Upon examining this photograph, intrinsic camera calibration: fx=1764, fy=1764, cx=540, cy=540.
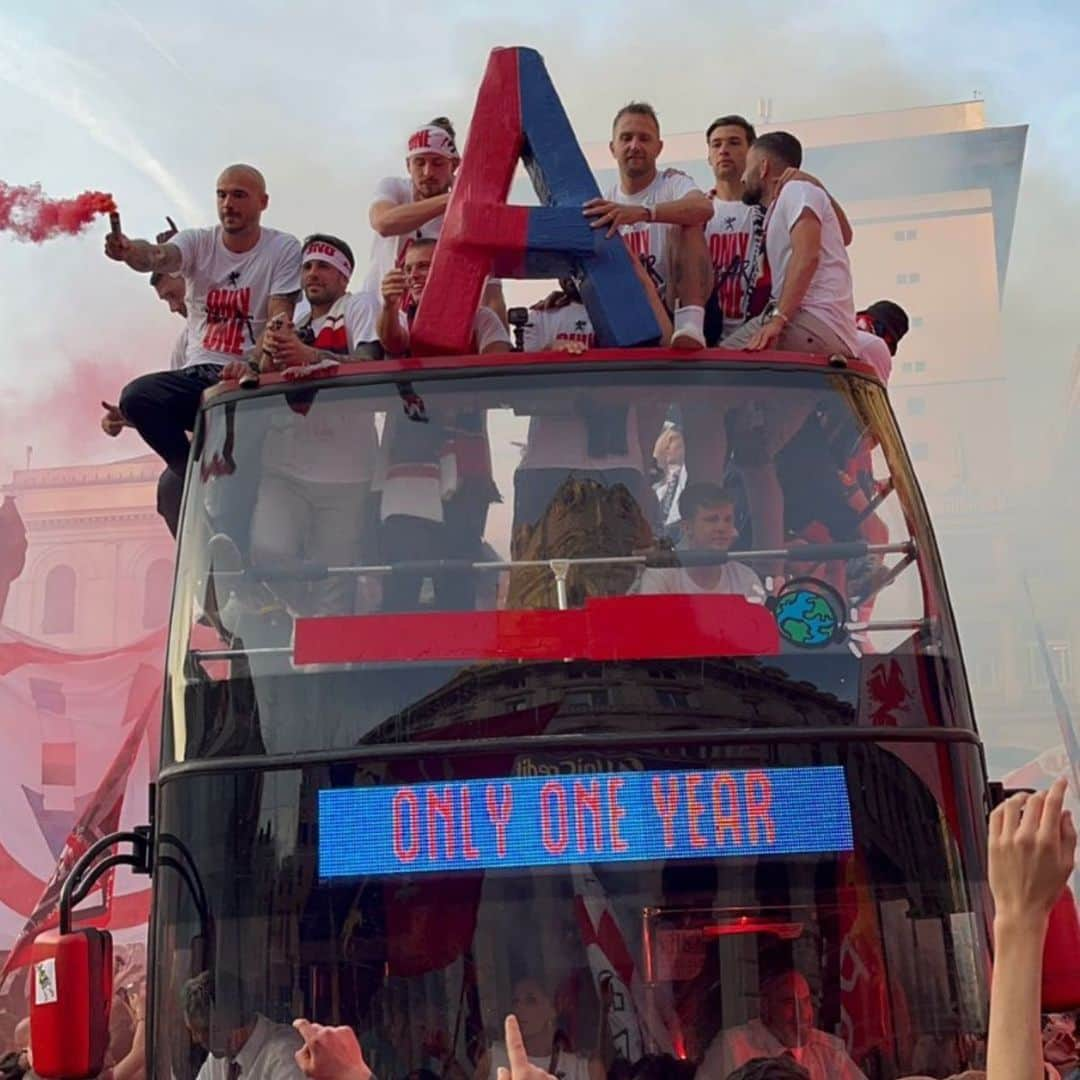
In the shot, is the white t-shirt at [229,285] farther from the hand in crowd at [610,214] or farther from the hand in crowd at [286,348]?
the hand in crowd at [610,214]

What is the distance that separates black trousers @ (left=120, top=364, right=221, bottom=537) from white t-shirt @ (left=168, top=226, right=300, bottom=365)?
0.39m

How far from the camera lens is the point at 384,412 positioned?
227 inches

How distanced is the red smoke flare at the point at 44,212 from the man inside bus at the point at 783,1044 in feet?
13.2

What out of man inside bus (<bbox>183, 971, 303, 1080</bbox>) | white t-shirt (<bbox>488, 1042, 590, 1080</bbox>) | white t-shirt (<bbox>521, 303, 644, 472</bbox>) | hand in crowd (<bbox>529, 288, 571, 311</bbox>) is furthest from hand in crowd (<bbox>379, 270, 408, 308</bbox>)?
white t-shirt (<bbox>488, 1042, 590, 1080</bbox>)

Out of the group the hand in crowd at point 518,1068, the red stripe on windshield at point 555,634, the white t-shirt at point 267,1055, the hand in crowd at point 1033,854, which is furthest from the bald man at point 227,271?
the hand in crowd at point 1033,854

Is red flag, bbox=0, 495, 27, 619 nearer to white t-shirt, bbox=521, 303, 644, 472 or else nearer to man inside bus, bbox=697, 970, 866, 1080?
white t-shirt, bbox=521, 303, 644, 472

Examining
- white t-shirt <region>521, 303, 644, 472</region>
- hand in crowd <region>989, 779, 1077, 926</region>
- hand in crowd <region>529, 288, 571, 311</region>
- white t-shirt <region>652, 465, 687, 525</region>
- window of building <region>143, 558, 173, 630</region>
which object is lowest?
hand in crowd <region>989, 779, 1077, 926</region>

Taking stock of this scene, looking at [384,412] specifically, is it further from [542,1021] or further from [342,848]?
[542,1021]

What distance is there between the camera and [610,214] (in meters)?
6.12

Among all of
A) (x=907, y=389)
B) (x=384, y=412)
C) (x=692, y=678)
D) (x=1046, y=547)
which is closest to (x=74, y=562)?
(x=1046, y=547)

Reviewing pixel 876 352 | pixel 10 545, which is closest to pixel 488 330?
pixel 876 352

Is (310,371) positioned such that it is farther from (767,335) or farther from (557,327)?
(767,335)

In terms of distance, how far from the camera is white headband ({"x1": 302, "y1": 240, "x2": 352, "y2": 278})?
682cm

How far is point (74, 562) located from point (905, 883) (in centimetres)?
1410
